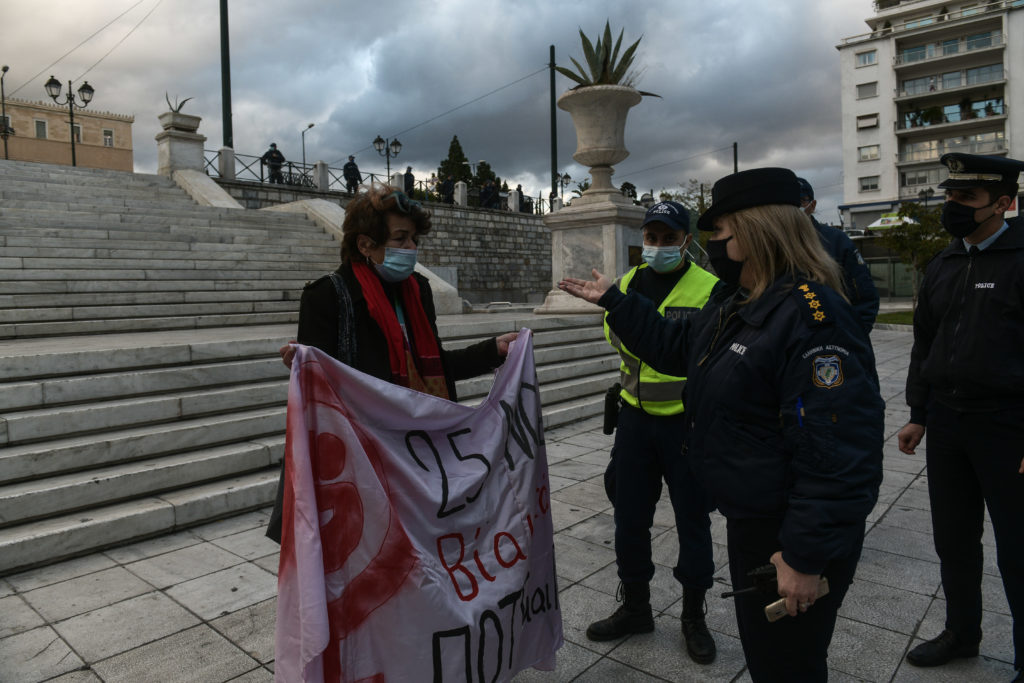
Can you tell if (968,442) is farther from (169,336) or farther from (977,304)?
(169,336)

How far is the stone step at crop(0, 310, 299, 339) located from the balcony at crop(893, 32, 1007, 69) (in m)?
54.7

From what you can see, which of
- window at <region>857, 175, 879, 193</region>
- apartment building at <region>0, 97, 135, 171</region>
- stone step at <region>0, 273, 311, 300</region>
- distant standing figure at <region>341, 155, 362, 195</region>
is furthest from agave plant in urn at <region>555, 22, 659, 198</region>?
apartment building at <region>0, 97, 135, 171</region>

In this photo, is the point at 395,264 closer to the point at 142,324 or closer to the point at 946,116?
the point at 142,324

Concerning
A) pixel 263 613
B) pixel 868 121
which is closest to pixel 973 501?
pixel 263 613

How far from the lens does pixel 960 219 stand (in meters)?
2.65

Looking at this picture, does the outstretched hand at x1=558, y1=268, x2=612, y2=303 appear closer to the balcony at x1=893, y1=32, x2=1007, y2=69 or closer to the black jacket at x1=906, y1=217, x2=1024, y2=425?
the black jacket at x1=906, y1=217, x2=1024, y2=425

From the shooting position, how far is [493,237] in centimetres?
2675

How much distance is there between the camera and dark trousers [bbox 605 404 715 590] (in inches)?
113

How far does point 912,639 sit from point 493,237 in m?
24.6

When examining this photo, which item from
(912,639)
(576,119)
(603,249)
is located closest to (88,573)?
(912,639)

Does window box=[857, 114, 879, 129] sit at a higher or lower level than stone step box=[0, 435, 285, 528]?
higher

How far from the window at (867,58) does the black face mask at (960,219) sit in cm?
5793

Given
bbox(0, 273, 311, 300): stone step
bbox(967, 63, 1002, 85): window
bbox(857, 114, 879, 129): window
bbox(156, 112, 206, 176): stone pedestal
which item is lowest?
bbox(0, 273, 311, 300): stone step

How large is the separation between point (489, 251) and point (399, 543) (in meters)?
24.9
